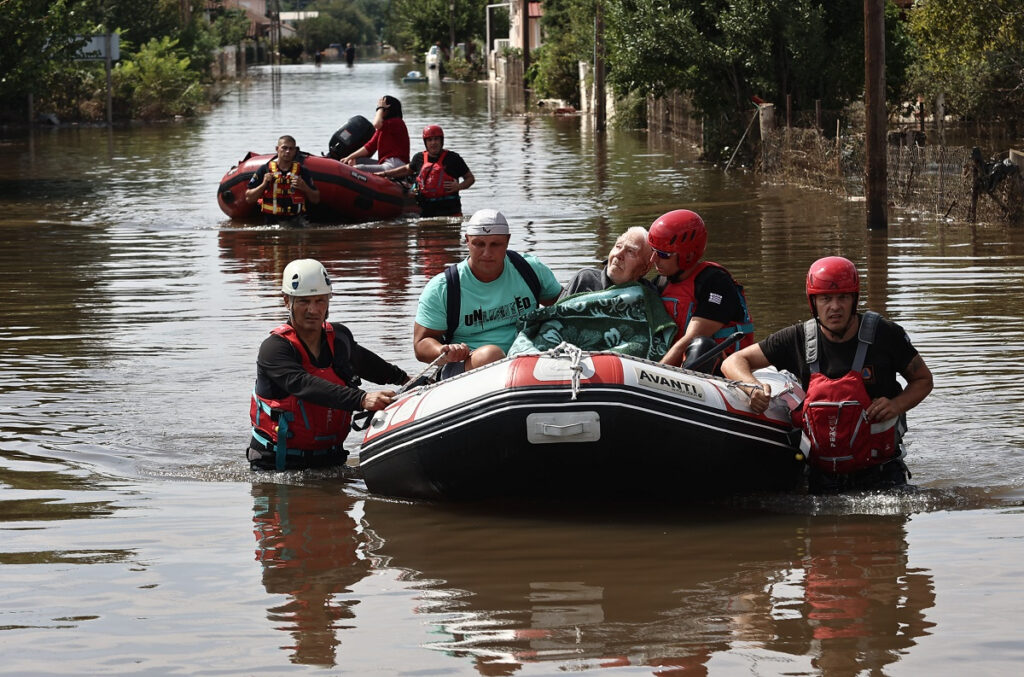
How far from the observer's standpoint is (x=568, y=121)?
158 feet

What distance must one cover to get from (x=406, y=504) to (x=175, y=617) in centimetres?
216

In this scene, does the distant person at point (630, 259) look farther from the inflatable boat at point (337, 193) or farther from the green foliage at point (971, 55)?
the green foliage at point (971, 55)

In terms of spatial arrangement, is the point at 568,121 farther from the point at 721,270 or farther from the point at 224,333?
the point at 721,270

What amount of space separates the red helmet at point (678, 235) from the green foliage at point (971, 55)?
75.1 ft

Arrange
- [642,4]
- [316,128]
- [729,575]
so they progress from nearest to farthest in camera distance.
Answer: [729,575], [642,4], [316,128]

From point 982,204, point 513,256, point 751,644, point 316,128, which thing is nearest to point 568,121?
point 316,128

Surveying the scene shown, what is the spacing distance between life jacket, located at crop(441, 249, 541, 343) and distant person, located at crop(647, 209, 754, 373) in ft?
2.17

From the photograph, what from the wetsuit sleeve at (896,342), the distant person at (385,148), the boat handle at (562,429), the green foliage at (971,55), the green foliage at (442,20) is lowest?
the boat handle at (562,429)

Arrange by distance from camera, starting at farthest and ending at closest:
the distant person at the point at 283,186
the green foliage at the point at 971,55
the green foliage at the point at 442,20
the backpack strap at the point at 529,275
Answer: the green foliage at the point at 442,20
the green foliage at the point at 971,55
the distant person at the point at 283,186
the backpack strap at the point at 529,275

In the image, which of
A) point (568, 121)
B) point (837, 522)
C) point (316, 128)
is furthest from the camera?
point (568, 121)

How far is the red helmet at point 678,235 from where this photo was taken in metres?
8.54

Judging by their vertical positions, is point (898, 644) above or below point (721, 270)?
below

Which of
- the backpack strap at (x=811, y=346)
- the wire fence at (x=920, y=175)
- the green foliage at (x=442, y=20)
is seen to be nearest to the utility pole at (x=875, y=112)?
the wire fence at (x=920, y=175)

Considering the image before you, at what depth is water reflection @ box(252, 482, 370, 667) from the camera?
623 centimetres
